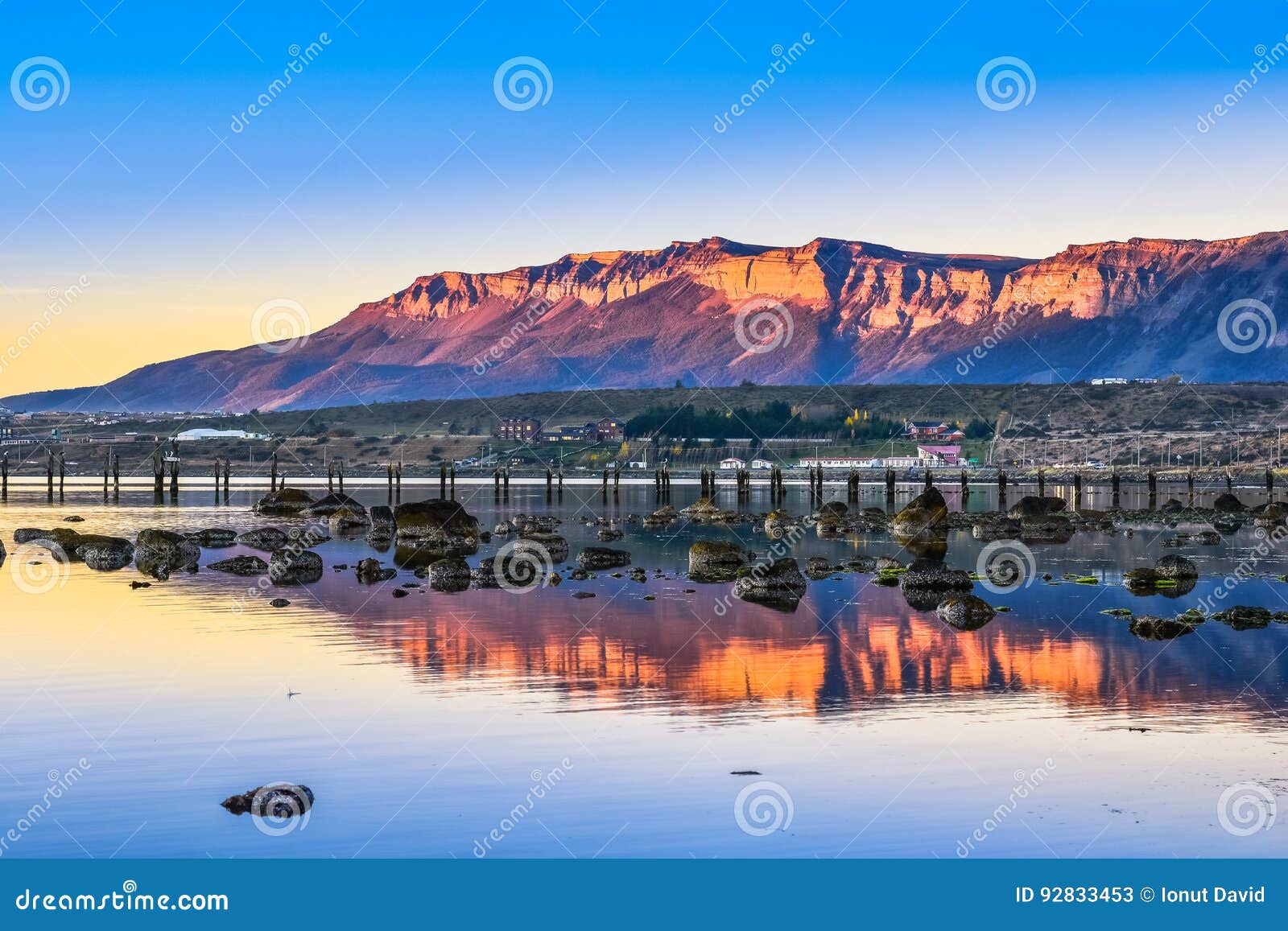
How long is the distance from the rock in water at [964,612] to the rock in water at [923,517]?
33.1 meters

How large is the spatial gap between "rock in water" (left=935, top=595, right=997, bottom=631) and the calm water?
592 mm

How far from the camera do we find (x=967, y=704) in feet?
82.1

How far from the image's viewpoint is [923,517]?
71500 millimetres

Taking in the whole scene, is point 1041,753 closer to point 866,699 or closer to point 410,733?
point 866,699

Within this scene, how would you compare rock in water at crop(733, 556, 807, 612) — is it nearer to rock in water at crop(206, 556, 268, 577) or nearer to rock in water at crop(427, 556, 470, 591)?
rock in water at crop(427, 556, 470, 591)

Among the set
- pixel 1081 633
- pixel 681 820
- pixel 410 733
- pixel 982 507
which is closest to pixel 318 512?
pixel 982 507

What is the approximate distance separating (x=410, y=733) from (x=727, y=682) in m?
6.98
